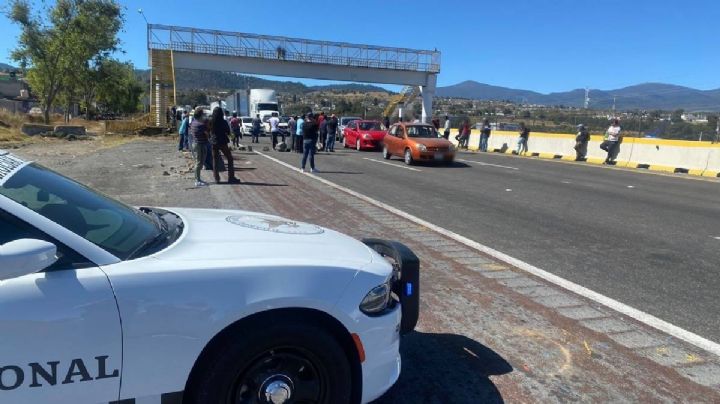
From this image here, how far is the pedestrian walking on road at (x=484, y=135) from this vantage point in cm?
2995

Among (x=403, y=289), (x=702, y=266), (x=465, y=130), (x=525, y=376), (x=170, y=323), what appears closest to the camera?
(x=170, y=323)

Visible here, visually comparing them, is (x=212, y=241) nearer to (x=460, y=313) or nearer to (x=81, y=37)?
(x=460, y=313)

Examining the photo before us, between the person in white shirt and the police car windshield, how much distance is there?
70.4 feet

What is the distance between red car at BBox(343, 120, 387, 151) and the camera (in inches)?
1099

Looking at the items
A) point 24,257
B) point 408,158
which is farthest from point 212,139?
point 24,257

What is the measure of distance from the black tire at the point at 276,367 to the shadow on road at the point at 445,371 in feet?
2.29

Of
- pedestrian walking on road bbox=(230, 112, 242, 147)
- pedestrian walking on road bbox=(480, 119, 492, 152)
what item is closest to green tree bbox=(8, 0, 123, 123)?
pedestrian walking on road bbox=(230, 112, 242, 147)

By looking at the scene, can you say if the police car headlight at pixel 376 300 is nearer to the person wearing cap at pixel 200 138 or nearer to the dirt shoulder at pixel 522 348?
the dirt shoulder at pixel 522 348

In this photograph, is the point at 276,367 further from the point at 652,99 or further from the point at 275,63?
the point at 652,99

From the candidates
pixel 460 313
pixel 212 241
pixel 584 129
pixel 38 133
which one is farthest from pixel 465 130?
pixel 212 241

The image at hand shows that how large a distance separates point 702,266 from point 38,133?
3492cm

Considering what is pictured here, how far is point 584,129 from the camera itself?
23.3 metres

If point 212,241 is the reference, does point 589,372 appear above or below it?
below

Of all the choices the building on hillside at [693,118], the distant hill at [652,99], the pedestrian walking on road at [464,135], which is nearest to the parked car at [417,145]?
the pedestrian walking on road at [464,135]
